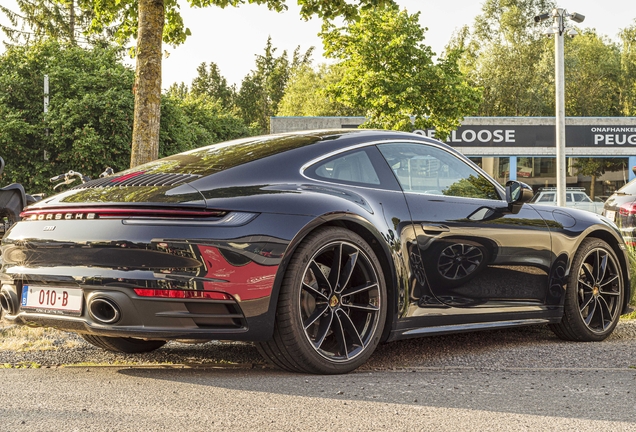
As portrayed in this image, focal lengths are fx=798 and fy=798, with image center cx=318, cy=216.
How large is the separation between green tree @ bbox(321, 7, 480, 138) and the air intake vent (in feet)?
75.3

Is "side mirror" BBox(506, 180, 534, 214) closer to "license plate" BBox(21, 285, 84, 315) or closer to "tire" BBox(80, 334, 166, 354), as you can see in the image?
"tire" BBox(80, 334, 166, 354)

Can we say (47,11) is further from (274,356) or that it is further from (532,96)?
(274,356)

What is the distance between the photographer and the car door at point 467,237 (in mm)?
4848

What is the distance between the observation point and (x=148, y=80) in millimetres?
9438

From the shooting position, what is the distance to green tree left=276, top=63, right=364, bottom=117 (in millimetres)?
68438

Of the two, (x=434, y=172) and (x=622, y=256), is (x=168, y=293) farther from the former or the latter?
(x=622, y=256)

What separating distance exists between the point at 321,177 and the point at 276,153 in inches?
11.6

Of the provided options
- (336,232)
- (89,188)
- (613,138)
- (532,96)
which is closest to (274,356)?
(336,232)

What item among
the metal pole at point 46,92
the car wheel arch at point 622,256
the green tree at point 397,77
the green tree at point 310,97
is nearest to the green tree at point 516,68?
the green tree at point 310,97

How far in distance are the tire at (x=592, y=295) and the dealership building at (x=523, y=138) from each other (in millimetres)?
33856

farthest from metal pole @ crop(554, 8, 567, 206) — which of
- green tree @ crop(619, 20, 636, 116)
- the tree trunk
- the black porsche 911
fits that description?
green tree @ crop(619, 20, 636, 116)

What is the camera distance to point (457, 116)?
2767cm

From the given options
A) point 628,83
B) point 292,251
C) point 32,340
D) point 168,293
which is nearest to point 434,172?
point 292,251

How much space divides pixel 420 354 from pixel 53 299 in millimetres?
2353
